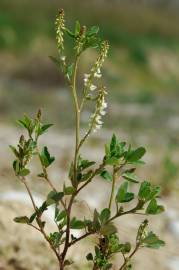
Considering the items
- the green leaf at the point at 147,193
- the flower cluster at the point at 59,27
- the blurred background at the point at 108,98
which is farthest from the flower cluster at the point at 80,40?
the blurred background at the point at 108,98

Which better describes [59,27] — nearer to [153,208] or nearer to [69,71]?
[69,71]

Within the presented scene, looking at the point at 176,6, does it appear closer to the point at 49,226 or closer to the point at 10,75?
the point at 10,75

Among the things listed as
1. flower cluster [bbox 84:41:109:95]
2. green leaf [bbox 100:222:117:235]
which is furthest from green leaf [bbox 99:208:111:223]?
flower cluster [bbox 84:41:109:95]

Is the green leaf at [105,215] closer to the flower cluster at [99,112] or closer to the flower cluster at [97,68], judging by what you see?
the flower cluster at [99,112]

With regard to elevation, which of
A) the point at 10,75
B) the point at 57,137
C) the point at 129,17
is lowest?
the point at 57,137

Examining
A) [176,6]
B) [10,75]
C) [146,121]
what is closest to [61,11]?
[146,121]

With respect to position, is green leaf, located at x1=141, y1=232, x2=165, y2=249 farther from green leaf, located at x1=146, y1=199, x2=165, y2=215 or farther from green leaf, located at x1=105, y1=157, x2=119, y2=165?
green leaf, located at x1=105, y1=157, x2=119, y2=165

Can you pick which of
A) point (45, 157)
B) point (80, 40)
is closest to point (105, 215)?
point (45, 157)
